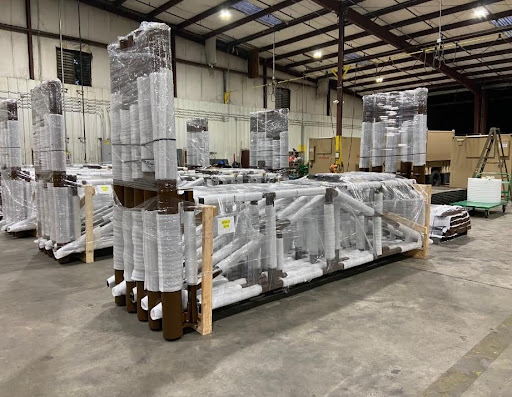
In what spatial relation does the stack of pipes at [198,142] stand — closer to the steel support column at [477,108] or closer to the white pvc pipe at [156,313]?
the white pvc pipe at [156,313]

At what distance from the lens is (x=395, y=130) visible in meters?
5.22

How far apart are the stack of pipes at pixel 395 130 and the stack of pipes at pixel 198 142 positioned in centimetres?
444

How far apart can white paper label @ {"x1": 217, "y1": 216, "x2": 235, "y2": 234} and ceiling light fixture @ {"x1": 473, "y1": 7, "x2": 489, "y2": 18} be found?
35.0ft

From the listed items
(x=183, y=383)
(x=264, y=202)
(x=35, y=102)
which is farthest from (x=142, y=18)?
(x=183, y=383)

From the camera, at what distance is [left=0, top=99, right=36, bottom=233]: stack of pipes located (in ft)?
19.9

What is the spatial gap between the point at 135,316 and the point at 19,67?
33.9ft

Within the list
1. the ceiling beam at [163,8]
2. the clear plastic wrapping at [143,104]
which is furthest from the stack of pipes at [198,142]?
the clear plastic wrapping at [143,104]

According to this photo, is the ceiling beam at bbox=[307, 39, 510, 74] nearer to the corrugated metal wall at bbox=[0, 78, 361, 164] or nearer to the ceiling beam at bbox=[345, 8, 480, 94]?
the ceiling beam at bbox=[345, 8, 480, 94]

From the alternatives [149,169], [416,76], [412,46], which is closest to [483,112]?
[416,76]

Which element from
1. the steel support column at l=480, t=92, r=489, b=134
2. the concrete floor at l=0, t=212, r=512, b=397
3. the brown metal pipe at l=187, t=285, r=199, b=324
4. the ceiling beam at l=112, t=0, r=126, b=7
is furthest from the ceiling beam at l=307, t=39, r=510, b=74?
the brown metal pipe at l=187, t=285, r=199, b=324

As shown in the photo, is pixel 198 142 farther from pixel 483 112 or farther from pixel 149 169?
pixel 483 112

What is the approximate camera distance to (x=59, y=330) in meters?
2.86

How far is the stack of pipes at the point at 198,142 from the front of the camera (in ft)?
29.2

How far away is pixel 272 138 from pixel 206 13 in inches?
253
